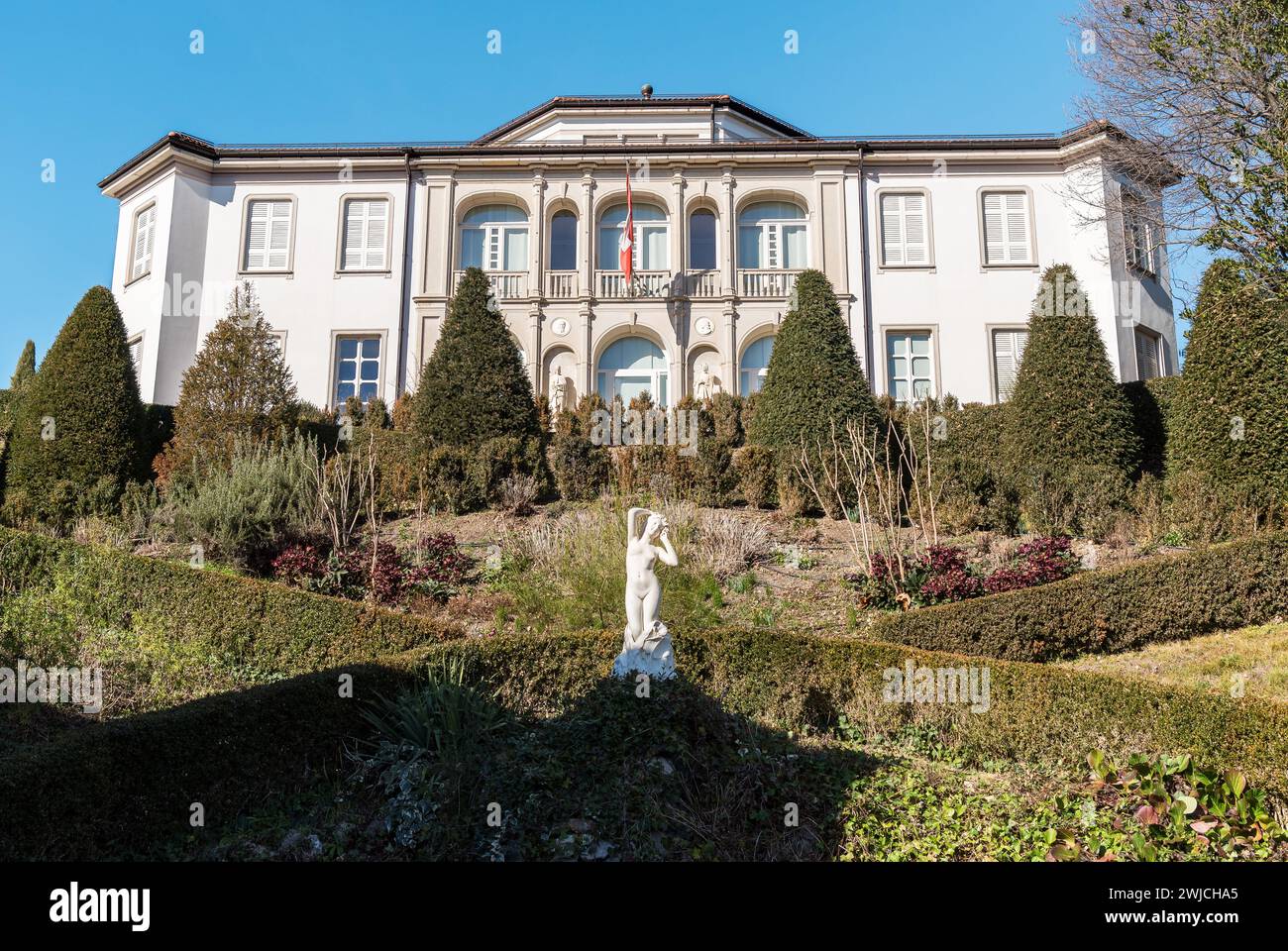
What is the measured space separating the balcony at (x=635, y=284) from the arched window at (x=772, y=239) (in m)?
2.02

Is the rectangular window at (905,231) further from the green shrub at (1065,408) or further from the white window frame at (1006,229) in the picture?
the green shrub at (1065,408)

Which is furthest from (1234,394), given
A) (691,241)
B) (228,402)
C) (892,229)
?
(228,402)

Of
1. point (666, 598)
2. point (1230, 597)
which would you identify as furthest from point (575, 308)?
point (1230, 597)

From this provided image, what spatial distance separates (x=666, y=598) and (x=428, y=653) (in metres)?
3.33

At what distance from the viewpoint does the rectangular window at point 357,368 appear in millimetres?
24938

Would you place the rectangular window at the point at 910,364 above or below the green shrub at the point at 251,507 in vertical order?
above

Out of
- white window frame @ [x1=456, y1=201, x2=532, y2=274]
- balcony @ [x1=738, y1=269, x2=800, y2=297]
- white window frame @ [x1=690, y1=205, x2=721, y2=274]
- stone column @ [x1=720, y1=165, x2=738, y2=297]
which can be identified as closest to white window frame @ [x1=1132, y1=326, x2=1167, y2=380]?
balcony @ [x1=738, y1=269, x2=800, y2=297]

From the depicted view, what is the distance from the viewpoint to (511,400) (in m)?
17.9

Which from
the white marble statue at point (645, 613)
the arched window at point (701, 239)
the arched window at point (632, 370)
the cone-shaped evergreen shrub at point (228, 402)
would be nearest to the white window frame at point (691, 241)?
the arched window at point (701, 239)

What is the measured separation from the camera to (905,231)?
85.0 ft

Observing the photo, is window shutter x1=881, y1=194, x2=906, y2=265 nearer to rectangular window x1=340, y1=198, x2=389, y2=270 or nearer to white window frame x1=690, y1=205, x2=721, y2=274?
white window frame x1=690, y1=205, x2=721, y2=274

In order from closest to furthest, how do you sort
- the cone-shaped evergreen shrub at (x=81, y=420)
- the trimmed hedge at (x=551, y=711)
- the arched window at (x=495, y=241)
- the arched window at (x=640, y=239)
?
the trimmed hedge at (x=551, y=711), the cone-shaped evergreen shrub at (x=81, y=420), the arched window at (x=495, y=241), the arched window at (x=640, y=239)

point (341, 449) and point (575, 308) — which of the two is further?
point (575, 308)

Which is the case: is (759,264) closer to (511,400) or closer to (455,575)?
(511,400)
